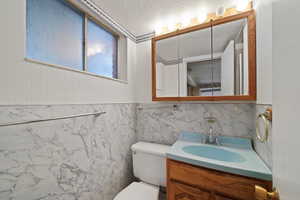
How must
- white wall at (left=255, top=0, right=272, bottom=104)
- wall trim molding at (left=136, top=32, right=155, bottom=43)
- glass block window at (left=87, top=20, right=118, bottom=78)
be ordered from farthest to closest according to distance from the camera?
wall trim molding at (left=136, top=32, right=155, bottom=43) → glass block window at (left=87, top=20, right=118, bottom=78) → white wall at (left=255, top=0, right=272, bottom=104)

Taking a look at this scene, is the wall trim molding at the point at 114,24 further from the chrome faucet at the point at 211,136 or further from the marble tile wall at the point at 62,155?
the chrome faucet at the point at 211,136

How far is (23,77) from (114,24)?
104 cm

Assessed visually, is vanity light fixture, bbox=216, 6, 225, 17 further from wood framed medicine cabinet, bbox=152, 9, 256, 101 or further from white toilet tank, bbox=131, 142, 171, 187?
white toilet tank, bbox=131, 142, 171, 187

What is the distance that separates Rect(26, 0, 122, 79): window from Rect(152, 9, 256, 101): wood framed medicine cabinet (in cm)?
63

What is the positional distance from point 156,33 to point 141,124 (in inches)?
46.0

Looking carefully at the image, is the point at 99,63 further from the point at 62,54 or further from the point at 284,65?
the point at 284,65

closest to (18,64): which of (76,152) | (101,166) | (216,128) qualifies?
(76,152)

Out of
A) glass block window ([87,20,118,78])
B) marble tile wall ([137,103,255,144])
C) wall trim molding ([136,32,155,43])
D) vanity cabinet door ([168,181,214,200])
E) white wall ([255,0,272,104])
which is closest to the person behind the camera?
white wall ([255,0,272,104])

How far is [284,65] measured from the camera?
1.16 feet

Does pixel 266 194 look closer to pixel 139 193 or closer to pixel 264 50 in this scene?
pixel 264 50

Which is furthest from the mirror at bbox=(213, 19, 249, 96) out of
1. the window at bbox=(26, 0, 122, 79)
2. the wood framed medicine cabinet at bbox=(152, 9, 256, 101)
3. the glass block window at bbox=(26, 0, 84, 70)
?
the glass block window at bbox=(26, 0, 84, 70)

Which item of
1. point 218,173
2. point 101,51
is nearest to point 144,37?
point 101,51

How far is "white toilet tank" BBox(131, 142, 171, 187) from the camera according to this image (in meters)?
1.22

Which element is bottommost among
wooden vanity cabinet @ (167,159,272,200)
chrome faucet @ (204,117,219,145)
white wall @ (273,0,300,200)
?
wooden vanity cabinet @ (167,159,272,200)
